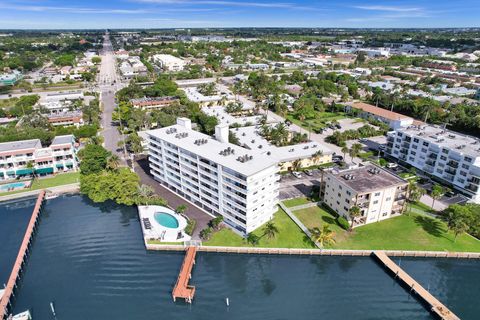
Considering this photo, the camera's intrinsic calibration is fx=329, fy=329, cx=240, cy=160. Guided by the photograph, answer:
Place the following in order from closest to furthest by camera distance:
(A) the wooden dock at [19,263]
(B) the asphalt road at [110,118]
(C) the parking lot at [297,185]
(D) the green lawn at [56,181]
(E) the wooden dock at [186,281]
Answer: (A) the wooden dock at [19,263] → (E) the wooden dock at [186,281] → (C) the parking lot at [297,185] → (D) the green lawn at [56,181] → (B) the asphalt road at [110,118]

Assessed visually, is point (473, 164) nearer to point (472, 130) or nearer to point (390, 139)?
point (390, 139)

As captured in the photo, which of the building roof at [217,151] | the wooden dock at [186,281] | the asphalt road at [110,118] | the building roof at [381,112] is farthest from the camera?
the building roof at [381,112]

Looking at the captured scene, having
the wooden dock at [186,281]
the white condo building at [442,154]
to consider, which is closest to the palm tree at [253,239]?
the wooden dock at [186,281]

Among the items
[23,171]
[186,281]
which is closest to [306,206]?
[186,281]

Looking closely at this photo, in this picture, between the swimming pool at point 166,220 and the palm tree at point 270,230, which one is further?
the swimming pool at point 166,220

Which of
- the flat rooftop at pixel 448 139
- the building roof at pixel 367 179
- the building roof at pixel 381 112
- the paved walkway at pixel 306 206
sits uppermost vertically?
the flat rooftop at pixel 448 139

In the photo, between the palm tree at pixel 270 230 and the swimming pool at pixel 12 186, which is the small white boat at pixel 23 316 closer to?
the palm tree at pixel 270 230
